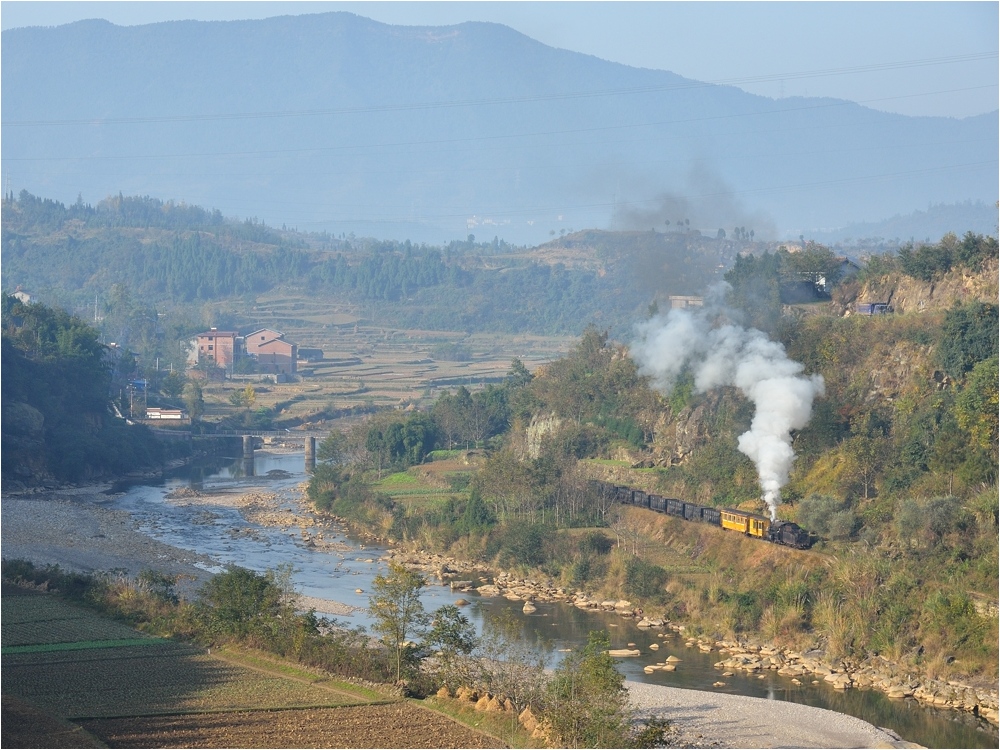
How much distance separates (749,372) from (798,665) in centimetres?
1344

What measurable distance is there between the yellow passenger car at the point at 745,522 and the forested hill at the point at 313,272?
74928 millimetres

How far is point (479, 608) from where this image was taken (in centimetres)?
3472

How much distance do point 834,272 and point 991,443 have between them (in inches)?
702

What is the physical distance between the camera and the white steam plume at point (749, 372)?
3794cm

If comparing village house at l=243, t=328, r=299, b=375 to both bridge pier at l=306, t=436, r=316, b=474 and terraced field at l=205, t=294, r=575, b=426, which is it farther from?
bridge pier at l=306, t=436, r=316, b=474

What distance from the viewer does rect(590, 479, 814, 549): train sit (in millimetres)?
33906

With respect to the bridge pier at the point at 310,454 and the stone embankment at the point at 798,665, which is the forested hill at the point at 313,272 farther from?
the stone embankment at the point at 798,665

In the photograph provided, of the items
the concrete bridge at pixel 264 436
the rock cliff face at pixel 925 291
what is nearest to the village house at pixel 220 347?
the concrete bridge at pixel 264 436

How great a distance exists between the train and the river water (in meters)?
3.86

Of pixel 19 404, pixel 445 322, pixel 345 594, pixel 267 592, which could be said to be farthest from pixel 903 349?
pixel 445 322

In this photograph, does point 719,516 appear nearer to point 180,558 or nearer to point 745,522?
point 745,522

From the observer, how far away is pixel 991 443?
35500mm

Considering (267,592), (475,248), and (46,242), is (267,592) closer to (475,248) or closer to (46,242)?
(46,242)

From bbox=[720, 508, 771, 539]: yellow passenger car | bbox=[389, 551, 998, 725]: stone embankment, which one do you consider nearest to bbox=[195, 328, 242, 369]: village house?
bbox=[389, 551, 998, 725]: stone embankment
